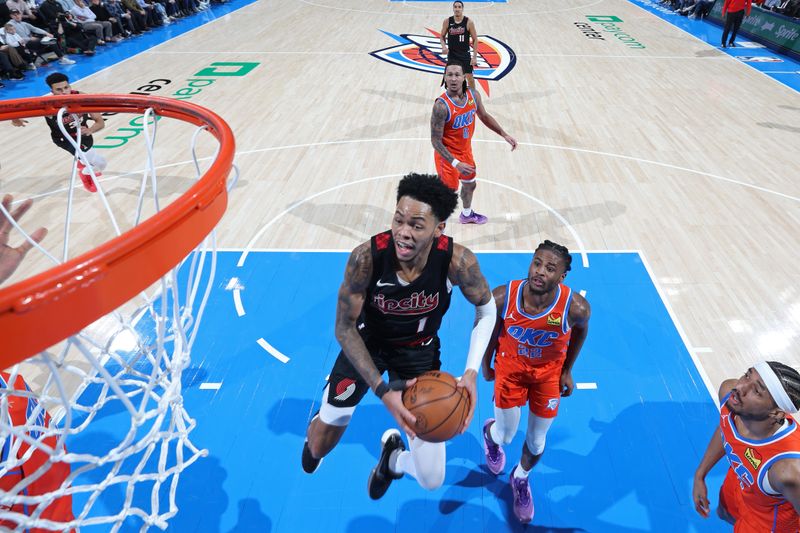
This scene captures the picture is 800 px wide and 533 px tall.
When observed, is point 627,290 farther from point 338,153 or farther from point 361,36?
point 361,36

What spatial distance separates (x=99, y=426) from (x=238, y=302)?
1568mm

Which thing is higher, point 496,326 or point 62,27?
point 496,326

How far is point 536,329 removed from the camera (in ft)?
10.1

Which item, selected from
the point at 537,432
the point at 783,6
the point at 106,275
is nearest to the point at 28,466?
the point at 106,275

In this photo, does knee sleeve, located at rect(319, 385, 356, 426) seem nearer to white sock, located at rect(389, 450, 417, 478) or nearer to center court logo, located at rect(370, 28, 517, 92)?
white sock, located at rect(389, 450, 417, 478)

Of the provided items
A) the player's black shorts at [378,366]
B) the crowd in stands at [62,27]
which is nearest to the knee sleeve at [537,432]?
the player's black shorts at [378,366]

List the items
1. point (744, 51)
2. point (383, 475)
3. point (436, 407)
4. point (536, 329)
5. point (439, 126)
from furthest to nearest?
point (744, 51) < point (439, 126) < point (383, 475) < point (536, 329) < point (436, 407)

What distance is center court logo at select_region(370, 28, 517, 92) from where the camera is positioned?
1199cm

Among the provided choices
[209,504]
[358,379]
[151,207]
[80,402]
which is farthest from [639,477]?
[151,207]

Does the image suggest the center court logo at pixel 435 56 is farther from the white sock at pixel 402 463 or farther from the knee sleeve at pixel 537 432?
the white sock at pixel 402 463

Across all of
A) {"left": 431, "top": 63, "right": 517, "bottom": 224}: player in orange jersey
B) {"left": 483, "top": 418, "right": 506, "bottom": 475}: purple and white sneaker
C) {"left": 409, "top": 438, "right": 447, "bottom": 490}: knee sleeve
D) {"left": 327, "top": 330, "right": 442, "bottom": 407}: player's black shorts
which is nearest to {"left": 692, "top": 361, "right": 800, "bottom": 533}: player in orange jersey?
{"left": 483, "top": 418, "right": 506, "bottom": 475}: purple and white sneaker

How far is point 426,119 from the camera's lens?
933cm

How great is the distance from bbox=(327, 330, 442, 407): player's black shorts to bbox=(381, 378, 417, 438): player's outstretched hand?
508 millimetres

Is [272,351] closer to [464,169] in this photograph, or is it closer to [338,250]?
[338,250]
